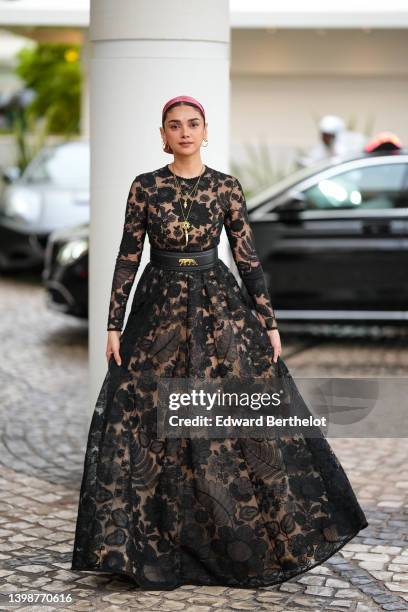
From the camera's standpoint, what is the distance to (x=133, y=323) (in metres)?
5.11

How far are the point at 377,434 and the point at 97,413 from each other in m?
3.17

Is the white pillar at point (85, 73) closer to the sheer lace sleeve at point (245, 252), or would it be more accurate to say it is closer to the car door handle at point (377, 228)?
the car door handle at point (377, 228)

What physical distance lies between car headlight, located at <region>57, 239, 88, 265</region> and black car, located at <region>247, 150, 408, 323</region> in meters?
1.51

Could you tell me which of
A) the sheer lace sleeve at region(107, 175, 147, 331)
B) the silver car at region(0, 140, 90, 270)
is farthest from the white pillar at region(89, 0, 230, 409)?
the silver car at region(0, 140, 90, 270)

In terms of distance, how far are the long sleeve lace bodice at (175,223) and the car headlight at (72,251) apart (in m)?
5.79

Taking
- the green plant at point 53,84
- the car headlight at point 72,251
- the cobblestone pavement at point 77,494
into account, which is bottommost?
the cobblestone pavement at point 77,494

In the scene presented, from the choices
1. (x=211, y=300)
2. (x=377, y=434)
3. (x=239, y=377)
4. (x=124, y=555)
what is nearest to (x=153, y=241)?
(x=211, y=300)

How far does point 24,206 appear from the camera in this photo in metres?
14.5

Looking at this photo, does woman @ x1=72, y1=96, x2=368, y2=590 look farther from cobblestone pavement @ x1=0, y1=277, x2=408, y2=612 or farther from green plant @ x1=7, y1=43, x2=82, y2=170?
green plant @ x1=7, y1=43, x2=82, y2=170

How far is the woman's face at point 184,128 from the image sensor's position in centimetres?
495

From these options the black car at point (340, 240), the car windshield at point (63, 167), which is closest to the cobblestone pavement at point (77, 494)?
the black car at point (340, 240)

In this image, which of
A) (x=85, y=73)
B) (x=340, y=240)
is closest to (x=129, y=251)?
(x=340, y=240)

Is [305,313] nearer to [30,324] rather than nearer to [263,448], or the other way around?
[30,324]

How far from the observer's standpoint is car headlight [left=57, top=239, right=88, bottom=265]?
35.6 ft
